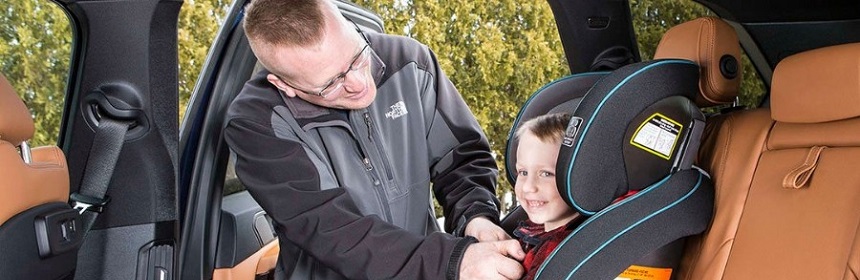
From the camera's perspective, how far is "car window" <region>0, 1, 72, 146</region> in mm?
2262

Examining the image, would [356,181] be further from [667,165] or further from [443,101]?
[667,165]

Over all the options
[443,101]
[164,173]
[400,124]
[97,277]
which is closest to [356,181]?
[400,124]

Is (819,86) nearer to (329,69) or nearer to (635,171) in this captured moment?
(635,171)

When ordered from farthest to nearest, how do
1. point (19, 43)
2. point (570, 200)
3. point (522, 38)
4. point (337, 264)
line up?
point (522, 38), point (19, 43), point (337, 264), point (570, 200)

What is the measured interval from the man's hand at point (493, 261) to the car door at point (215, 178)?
0.93 m

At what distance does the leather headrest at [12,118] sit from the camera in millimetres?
1688

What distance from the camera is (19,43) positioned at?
7.70 ft

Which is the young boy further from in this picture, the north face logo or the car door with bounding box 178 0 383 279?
the car door with bounding box 178 0 383 279

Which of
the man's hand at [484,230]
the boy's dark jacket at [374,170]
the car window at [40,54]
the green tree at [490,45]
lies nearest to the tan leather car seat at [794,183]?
the man's hand at [484,230]

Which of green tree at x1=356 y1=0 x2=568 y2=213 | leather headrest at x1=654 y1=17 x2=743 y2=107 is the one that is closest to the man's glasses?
leather headrest at x1=654 y1=17 x2=743 y2=107

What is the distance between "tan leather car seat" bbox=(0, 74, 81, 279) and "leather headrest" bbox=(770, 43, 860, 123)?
138cm

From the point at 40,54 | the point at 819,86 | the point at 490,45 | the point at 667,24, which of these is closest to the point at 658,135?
the point at 819,86

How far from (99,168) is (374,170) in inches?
25.7

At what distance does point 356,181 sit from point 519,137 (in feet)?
1.28
